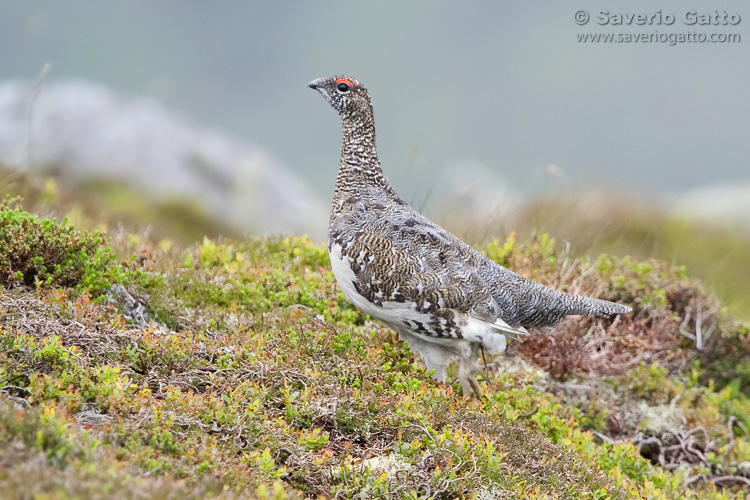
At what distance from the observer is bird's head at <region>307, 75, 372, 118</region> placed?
20.7 feet

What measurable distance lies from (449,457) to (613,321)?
3.83 m

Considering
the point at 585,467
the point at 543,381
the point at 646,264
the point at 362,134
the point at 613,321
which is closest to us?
the point at 585,467

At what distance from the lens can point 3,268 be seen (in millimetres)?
5375

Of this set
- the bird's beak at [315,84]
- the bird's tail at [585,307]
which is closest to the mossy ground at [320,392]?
the bird's tail at [585,307]

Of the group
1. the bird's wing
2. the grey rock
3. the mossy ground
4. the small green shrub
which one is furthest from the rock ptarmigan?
the grey rock

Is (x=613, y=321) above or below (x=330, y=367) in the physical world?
above

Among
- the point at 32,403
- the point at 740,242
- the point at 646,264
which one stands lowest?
the point at 32,403

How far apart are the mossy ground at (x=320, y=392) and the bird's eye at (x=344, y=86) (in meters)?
1.91

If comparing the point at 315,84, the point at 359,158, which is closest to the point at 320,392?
the point at 359,158

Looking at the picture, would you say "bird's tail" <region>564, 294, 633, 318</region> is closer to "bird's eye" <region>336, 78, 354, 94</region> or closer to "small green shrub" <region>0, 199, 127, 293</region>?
"bird's eye" <region>336, 78, 354, 94</region>

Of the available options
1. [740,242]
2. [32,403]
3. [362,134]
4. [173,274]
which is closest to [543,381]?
[362,134]

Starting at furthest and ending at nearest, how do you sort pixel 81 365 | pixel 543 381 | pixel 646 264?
1. pixel 646 264
2. pixel 543 381
3. pixel 81 365

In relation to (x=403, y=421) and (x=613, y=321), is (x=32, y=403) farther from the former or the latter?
(x=613, y=321)

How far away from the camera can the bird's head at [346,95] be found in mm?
6301
